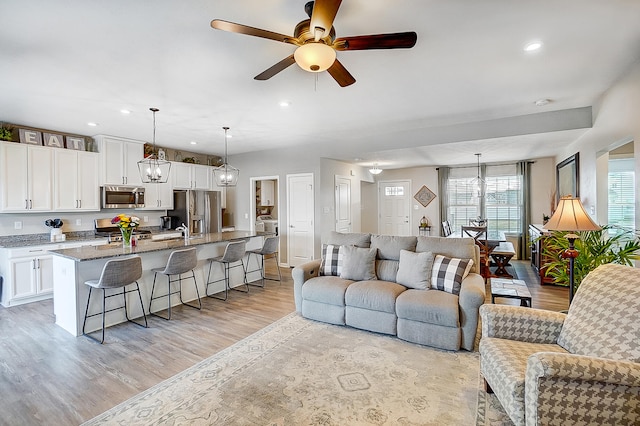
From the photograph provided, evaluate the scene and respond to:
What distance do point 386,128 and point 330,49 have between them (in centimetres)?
345

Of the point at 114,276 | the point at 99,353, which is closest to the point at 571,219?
the point at 114,276

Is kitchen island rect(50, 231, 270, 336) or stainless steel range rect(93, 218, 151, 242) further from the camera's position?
stainless steel range rect(93, 218, 151, 242)

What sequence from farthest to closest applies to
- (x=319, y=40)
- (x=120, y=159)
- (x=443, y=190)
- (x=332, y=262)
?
(x=443, y=190) → (x=120, y=159) → (x=332, y=262) → (x=319, y=40)

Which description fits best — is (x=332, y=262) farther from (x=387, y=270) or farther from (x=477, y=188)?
(x=477, y=188)

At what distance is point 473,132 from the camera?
4707 mm

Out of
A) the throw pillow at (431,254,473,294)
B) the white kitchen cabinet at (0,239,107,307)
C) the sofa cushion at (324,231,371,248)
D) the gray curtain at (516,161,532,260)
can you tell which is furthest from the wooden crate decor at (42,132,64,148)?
the gray curtain at (516,161,532,260)

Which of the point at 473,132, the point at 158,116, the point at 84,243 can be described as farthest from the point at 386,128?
the point at 84,243

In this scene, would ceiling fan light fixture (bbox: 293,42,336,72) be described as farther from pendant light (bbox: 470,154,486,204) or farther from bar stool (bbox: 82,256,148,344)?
pendant light (bbox: 470,154,486,204)

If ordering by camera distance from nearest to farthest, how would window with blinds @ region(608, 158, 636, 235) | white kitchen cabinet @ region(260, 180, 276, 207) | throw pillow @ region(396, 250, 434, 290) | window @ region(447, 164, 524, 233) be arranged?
throw pillow @ region(396, 250, 434, 290)
window with blinds @ region(608, 158, 636, 235)
window @ region(447, 164, 524, 233)
white kitchen cabinet @ region(260, 180, 276, 207)

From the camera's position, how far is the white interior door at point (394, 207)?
8.55 metres

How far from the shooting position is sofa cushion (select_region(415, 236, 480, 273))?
3.33m

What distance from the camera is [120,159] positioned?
562cm

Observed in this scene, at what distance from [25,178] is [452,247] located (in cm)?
611

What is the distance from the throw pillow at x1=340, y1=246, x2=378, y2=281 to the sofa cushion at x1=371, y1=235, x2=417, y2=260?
0.38 ft
